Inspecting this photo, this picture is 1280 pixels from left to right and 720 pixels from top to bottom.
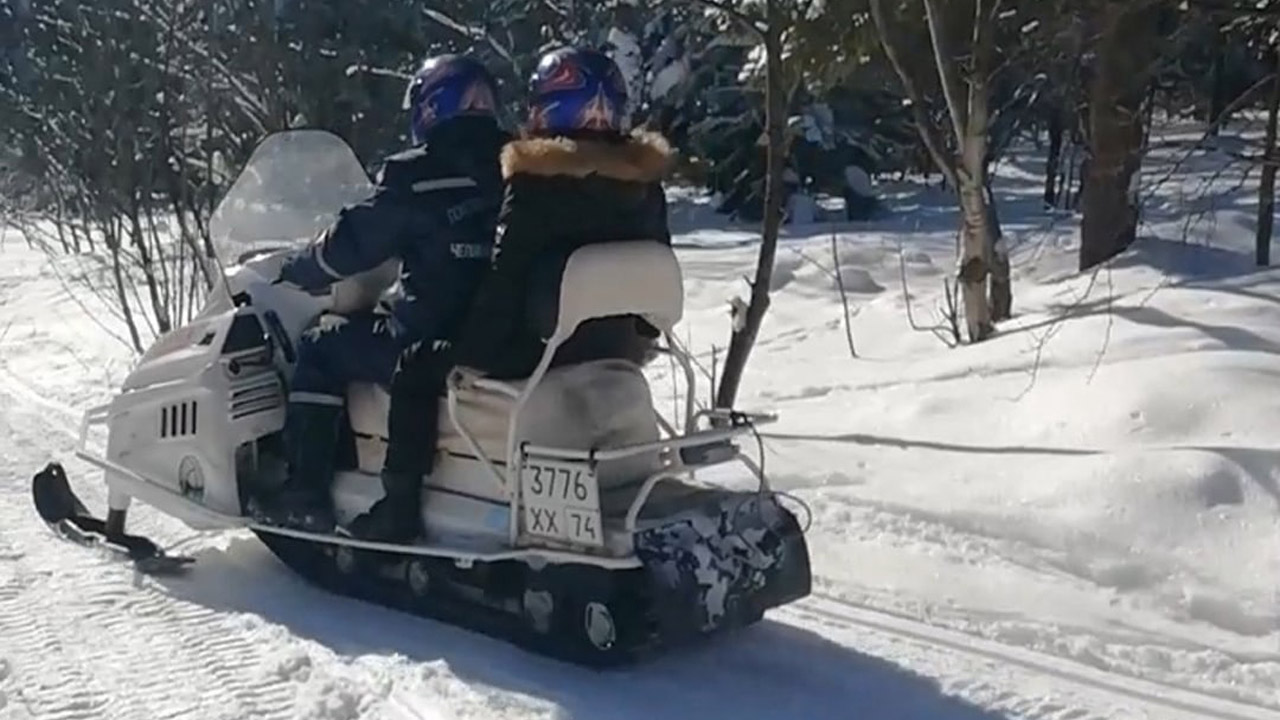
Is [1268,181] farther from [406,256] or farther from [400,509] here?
[400,509]

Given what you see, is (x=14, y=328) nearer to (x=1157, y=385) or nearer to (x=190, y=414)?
(x=190, y=414)

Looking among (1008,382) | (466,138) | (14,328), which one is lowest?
(14,328)

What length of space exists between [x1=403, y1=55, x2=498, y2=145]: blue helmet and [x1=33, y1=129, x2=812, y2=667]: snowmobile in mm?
713

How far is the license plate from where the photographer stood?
4949 mm

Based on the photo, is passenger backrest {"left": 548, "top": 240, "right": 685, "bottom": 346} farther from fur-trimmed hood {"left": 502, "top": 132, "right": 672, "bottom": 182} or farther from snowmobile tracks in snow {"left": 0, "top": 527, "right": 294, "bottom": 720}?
snowmobile tracks in snow {"left": 0, "top": 527, "right": 294, "bottom": 720}

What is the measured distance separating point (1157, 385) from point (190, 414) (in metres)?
4.43

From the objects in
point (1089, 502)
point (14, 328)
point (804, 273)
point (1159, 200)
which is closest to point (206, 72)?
point (14, 328)

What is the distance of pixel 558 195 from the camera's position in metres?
5.07

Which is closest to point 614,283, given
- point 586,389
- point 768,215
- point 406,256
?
point 586,389

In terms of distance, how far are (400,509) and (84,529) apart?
6.34 feet

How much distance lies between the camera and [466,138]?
566cm

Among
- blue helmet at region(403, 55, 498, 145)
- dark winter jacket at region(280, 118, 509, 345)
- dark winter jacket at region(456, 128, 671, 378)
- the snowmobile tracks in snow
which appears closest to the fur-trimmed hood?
dark winter jacket at region(456, 128, 671, 378)

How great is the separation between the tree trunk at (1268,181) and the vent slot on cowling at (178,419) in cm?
459

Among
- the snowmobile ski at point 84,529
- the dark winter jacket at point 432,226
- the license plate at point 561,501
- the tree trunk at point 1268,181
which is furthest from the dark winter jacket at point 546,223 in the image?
the tree trunk at point 1268,181
